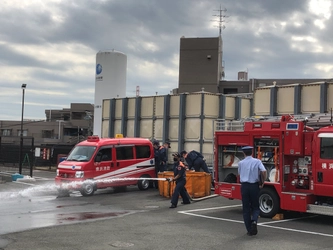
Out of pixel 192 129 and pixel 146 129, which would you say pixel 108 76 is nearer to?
pixel 146 129

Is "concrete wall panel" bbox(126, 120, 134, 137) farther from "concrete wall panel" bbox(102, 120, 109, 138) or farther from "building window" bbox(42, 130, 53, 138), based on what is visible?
"building window" bbox(42, 130, 53, 138)

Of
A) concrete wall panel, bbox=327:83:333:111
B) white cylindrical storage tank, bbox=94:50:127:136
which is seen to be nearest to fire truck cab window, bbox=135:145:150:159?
concrete wall panel, bbox=327:83:333:111

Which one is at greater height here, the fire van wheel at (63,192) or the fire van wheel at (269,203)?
the fire van wheel at (269,203)

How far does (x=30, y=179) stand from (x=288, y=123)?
1640 centimetres

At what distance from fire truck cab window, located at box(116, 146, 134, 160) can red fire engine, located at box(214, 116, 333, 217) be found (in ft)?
20.5

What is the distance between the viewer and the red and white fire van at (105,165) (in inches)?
669

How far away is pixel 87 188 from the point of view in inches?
666

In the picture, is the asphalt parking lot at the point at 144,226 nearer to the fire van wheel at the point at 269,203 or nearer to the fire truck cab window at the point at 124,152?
the fire van wheel at the point at 269,203

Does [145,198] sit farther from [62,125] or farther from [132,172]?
[62,125]

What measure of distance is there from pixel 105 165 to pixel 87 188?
1333 millimetres

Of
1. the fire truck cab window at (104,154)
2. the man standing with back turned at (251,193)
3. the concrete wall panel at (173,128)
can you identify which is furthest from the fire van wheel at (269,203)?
the concrete wall panel at (173,128)

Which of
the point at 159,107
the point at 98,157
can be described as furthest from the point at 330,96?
the point at 98,157

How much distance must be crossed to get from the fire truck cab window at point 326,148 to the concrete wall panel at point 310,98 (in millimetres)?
Result: 6101

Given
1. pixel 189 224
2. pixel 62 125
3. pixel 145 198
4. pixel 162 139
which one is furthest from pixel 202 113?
pixel 62 125
